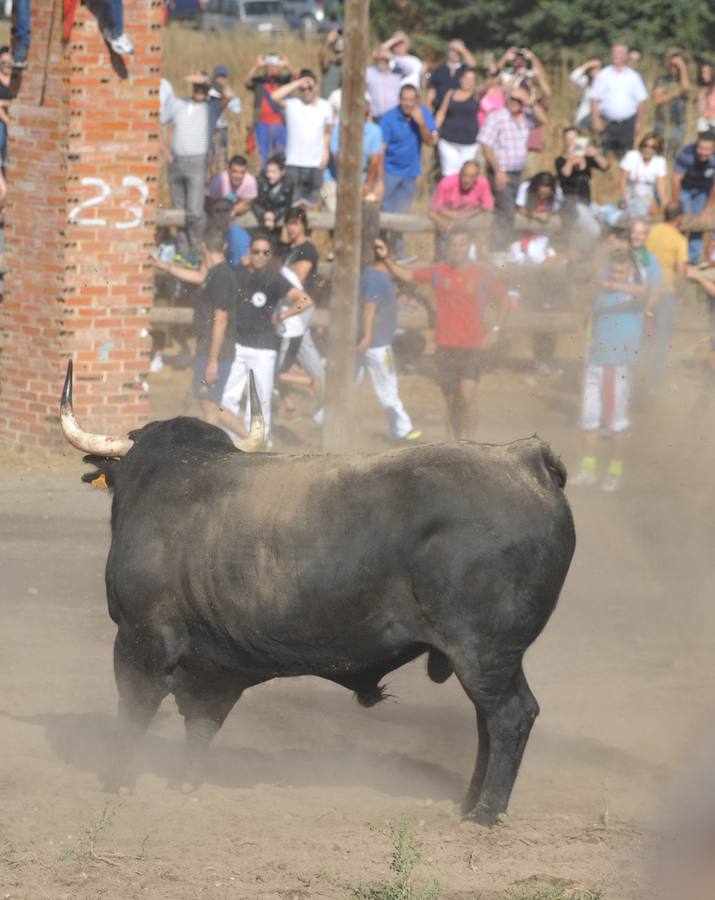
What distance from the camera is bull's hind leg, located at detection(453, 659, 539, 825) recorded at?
627cm

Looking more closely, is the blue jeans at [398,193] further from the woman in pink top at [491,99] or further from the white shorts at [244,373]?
the white shorts at [244,373]

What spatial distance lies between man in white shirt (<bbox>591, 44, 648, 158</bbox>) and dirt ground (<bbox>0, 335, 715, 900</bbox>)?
→ 8914 mm

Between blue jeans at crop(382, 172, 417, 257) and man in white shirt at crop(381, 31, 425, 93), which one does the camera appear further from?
man in white shirt at crop(381, 31, 425, 93)

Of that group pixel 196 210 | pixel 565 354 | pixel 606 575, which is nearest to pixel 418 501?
pixel 606 575

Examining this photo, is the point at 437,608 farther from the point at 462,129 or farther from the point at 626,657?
the point at 462,129

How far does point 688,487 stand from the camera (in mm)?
12156

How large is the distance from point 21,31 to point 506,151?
645cm

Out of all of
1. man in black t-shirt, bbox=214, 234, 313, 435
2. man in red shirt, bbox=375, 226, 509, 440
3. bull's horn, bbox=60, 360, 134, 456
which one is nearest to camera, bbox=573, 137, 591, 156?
man in red shirt, bbox=375, 226, 509, 440

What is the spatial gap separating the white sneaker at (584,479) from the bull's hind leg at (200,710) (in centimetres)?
628

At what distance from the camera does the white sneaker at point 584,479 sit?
12.7 m

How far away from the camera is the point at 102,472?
6.94 metres

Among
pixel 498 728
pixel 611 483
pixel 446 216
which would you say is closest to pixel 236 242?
pixel 446 216

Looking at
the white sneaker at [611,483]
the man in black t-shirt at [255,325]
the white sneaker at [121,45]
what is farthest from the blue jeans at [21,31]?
the white sneaker at [611,483]

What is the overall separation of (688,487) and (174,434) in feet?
20.5
